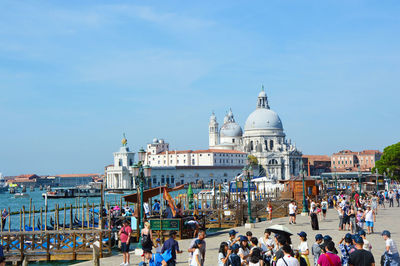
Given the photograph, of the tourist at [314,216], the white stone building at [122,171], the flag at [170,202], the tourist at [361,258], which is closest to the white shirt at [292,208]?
the tourist at [314,216]

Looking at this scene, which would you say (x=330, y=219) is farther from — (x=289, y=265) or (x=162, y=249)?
(x=289, y=265)

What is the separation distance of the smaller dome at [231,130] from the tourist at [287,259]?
12974 cm

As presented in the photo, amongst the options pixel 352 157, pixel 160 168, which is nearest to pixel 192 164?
pixel 160 168

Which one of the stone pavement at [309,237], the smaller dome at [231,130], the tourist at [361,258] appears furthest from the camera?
the smaller dome at [231,130]

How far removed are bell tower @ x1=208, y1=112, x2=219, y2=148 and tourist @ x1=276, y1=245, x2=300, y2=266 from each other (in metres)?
135

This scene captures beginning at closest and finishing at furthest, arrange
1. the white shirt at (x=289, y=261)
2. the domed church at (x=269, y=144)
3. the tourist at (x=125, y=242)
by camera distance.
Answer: the white shirt at (x=289, y=261)
the tourist at (x=125, y=242)
the domed church at (x=269, y=144)

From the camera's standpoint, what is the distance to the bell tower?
142 meters

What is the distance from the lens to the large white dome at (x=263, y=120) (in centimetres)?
12656

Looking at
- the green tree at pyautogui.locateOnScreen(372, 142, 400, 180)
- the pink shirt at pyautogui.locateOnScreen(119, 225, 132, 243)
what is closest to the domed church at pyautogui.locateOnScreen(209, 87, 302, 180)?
the green tree at pyautogui.locateOnScreen(372, 142, 400, 180)

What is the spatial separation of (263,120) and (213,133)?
61.8ft

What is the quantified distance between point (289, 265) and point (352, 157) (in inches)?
5149

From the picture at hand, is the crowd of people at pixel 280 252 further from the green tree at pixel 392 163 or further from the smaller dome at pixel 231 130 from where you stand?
the smaller dome at pixel 231 130

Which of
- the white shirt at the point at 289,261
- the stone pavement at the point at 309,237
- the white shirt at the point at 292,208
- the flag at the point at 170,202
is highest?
the flag at the point at 170,202

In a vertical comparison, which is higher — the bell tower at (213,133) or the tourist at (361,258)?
the bell tower at (213,133)
